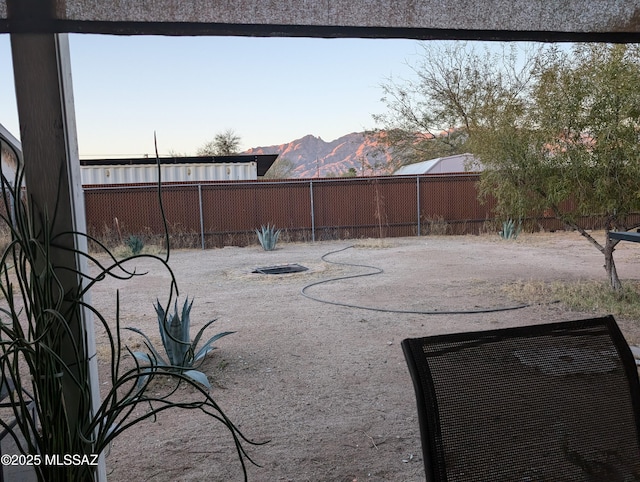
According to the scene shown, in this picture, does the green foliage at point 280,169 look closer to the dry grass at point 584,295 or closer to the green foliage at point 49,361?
the dry grass at point 584,295

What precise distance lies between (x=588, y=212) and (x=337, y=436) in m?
4.37

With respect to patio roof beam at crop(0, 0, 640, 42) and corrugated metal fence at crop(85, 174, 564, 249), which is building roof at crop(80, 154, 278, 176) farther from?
patio roof beam at crop(0, 0, 640, 42)

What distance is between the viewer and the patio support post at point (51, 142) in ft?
4.81

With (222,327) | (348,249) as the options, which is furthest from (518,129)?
(348,249)

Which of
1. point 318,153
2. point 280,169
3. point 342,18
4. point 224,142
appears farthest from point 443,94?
point 318,153

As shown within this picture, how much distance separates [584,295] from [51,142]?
18.7 feet

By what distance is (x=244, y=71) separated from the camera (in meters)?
30.0

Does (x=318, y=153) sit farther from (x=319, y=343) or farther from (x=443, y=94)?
(x=319, y=343)

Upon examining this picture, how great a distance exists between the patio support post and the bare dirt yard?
1215 millimetres

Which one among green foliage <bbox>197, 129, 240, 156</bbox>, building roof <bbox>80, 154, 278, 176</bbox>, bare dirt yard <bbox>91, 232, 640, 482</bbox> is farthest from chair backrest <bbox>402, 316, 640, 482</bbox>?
green foliage <bbox>197, 129, 240, 156</bbox>

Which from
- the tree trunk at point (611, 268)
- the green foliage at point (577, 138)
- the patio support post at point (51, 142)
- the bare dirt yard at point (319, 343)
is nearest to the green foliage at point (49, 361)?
the patio support post at point (51, 142)

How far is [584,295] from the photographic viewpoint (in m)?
5.84

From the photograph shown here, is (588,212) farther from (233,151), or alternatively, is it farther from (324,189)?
(233,151)

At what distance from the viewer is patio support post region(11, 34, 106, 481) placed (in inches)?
57.7
